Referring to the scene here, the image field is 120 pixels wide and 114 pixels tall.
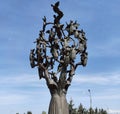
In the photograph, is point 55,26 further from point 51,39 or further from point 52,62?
point 52,62

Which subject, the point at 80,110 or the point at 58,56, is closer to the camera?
the point at 58,56

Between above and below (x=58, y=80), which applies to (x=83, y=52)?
above

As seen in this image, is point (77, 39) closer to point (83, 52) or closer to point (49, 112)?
point (83, 52)

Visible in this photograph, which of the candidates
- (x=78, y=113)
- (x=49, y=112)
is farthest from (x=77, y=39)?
(x=78, y=113)

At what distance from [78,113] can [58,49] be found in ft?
174

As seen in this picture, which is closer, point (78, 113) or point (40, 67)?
point (40, 67)

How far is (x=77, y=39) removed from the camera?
18.0 meters

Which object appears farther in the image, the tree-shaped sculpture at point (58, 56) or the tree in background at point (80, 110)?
the tree in background at point (80, 110)

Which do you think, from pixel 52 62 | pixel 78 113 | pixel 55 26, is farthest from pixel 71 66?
pixel 78 113

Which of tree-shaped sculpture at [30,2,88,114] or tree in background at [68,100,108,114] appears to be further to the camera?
tree in background at [68,100,108,114]

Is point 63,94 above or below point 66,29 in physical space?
below

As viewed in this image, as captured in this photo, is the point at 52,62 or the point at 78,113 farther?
the point at 78,113

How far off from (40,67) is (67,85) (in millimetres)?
1544

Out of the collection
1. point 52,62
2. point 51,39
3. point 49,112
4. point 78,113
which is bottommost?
point 49,112
